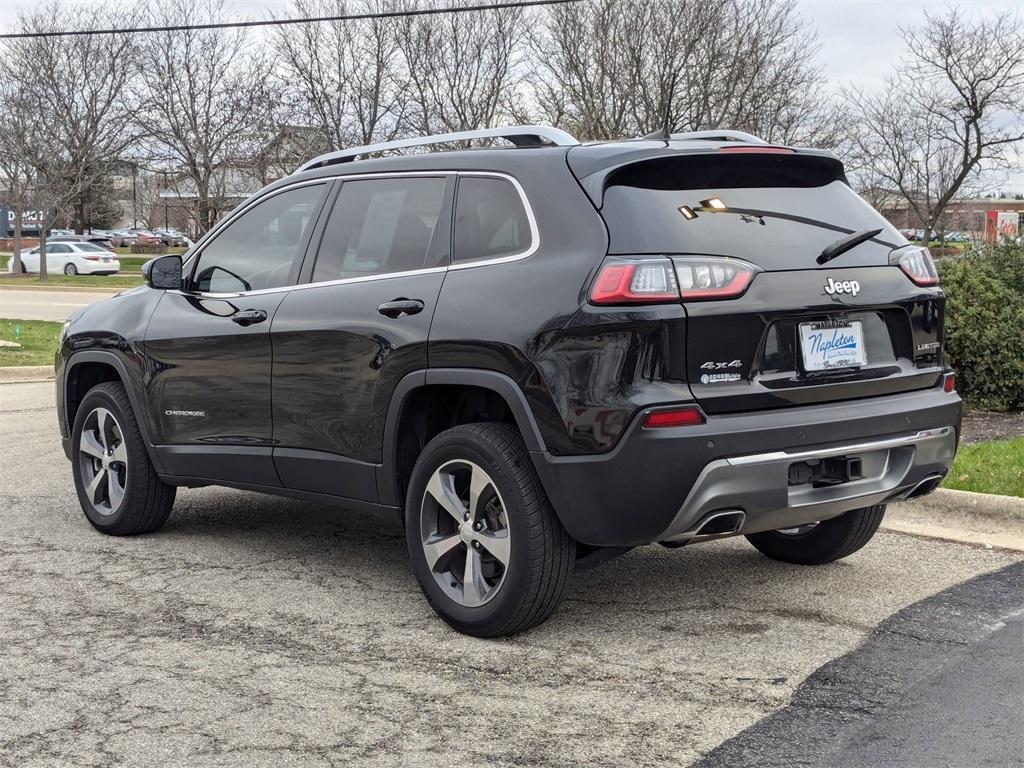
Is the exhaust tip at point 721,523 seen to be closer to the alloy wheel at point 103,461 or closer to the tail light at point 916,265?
the tail light at point 916,265

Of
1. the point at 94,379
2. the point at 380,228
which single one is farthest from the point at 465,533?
the point at 94,379

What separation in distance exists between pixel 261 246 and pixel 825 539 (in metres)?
2.89

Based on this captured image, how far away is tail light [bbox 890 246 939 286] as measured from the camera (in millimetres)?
4895

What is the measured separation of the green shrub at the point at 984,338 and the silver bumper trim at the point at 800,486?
5.19m

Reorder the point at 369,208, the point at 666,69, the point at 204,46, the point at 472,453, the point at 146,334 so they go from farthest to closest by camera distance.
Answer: the point at 204,46
the point at 666,69
the point at 146,334
the point at 369,208
the point at 472,453

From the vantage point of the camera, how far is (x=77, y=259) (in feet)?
150

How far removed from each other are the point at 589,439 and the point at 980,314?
21.4ft

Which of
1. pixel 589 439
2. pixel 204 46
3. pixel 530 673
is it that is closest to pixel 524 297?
pixel 589 439

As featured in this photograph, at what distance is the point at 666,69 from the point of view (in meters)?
32.6

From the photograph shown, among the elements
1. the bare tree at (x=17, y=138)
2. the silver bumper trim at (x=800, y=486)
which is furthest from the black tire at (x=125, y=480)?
the bare tree at (x=17, y=138)

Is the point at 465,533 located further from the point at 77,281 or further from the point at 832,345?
the point at 77,281

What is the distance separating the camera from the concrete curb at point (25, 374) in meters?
14.6

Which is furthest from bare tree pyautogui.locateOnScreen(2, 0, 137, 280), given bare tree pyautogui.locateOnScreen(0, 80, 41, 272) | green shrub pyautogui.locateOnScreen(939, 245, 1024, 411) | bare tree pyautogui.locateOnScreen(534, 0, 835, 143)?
green shrub pyautogui.locateOnScreen(939, 245, 1024, 411)

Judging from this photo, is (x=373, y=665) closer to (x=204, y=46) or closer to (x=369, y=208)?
(x=369, y=208)
